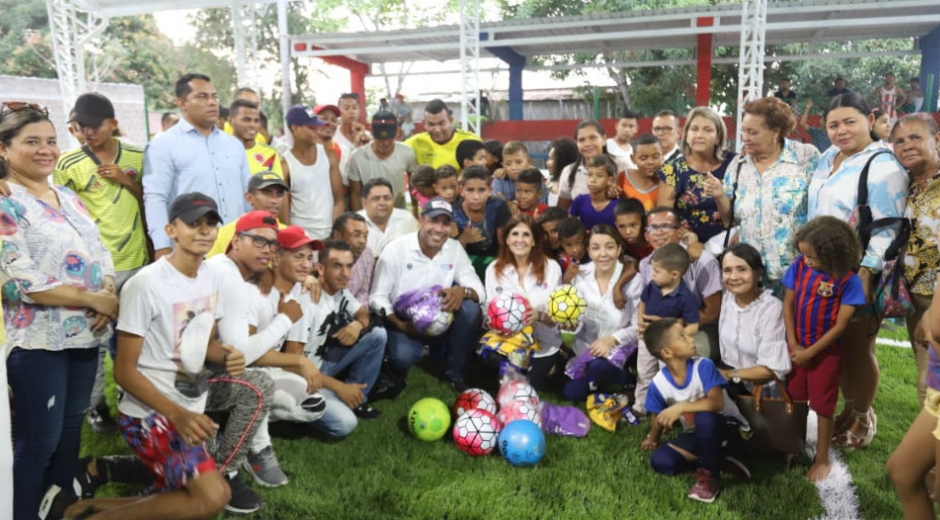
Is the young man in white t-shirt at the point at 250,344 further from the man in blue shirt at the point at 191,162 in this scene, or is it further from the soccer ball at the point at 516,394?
→ the soccer ball at the point at 516,394

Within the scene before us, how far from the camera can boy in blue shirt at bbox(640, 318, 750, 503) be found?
380 centimetres

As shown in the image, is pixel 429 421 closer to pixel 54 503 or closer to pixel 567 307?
pixel 567 307

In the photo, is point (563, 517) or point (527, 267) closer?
point (563, 517)

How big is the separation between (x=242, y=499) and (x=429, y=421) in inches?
51.0

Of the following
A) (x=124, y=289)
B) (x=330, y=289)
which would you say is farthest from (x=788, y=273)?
(x=124, y=289)

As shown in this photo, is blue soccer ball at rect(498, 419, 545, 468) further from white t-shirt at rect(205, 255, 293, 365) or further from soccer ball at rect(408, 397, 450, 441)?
white t-shirt at rect(205, 255, 293, 365)

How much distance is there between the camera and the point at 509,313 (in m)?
4.82

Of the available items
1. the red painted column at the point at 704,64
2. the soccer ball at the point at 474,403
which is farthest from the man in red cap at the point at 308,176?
the red painted column at the point at 704,64

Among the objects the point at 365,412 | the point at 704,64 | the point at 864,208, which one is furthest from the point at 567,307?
the point at 704,64

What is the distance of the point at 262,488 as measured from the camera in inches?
150

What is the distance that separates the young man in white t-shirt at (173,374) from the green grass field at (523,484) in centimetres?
65

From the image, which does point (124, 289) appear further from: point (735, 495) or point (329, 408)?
point (735, 495)

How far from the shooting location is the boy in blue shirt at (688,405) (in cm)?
380

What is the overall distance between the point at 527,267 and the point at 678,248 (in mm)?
1237
